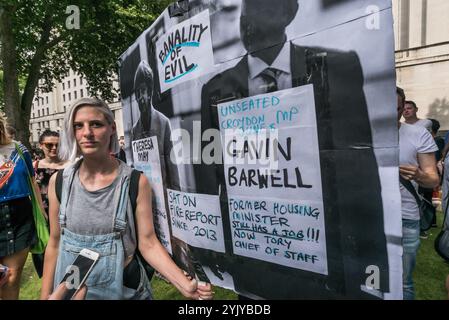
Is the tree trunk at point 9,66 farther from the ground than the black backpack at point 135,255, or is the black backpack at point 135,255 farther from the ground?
the tree trunk at point 9,66

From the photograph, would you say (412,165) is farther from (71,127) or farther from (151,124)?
(71,127)

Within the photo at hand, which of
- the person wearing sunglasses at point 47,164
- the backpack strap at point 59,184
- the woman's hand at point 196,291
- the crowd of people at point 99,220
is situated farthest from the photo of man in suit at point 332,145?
the person wearing sunglasses at point 47,164

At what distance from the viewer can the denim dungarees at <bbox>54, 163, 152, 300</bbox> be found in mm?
1600

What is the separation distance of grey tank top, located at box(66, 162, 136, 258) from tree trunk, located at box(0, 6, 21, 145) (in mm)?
12509

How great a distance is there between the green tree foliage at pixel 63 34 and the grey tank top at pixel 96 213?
10.3 meters

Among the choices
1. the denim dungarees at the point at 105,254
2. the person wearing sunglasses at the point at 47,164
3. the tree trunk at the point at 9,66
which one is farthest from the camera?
the tree trunk at the point at 9,66

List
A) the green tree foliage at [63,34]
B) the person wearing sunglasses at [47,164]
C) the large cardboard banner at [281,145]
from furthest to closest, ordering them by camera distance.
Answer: the green tree foliage at [63,34], the person wearing sunglasses at [47,164], the large cardboard banner at [281,145]

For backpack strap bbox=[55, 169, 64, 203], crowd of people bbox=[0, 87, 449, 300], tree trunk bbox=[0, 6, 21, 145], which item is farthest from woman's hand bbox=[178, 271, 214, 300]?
tree trunk bbox=[0, 6, 21, 145]

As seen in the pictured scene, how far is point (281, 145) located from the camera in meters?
1.51

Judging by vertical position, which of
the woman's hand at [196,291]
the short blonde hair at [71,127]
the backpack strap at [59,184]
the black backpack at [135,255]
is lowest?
the woman's hand at [196,291]

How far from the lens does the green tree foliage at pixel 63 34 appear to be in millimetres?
11953

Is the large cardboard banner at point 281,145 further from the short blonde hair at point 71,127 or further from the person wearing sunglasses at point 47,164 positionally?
the person wearing sunglasses at point 47,164

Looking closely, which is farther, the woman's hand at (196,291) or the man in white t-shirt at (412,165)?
the man in white t-shirt at (412,165)

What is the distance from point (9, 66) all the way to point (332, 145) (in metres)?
14.4
